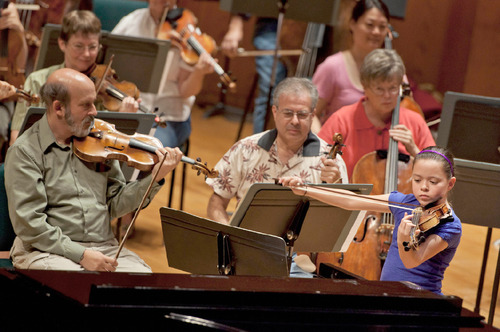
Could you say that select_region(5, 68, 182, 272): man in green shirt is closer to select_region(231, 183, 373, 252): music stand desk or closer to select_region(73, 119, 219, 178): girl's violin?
select_region(73, 119, 219, 178): girl's violin

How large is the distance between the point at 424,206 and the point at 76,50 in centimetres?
193

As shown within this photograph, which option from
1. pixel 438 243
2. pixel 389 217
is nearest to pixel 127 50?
pixel 389 217

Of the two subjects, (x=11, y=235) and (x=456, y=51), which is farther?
(x=456, y=51)

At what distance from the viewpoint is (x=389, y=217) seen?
9.99 ft

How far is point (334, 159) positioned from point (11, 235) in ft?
4.06

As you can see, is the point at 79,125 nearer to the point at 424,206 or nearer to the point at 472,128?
the point at 424,206

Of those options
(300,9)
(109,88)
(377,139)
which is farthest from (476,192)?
(300,9)

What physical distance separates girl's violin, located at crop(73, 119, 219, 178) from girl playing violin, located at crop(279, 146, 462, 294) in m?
0.53

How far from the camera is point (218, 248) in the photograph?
2.35 m

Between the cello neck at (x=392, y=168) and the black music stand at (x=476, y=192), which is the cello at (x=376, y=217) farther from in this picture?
the black music stand at (x=476, y=192)

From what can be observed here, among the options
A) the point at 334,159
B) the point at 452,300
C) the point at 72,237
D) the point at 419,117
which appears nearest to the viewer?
the point at 452,300

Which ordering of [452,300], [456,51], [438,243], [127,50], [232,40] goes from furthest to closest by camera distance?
[456,51]
[232,40]
[127,50]
[438,243]
[452,300]

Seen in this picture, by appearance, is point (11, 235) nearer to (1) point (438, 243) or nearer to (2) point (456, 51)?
(1) point (438, 243)

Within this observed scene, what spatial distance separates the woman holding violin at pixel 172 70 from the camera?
13.4 ft
